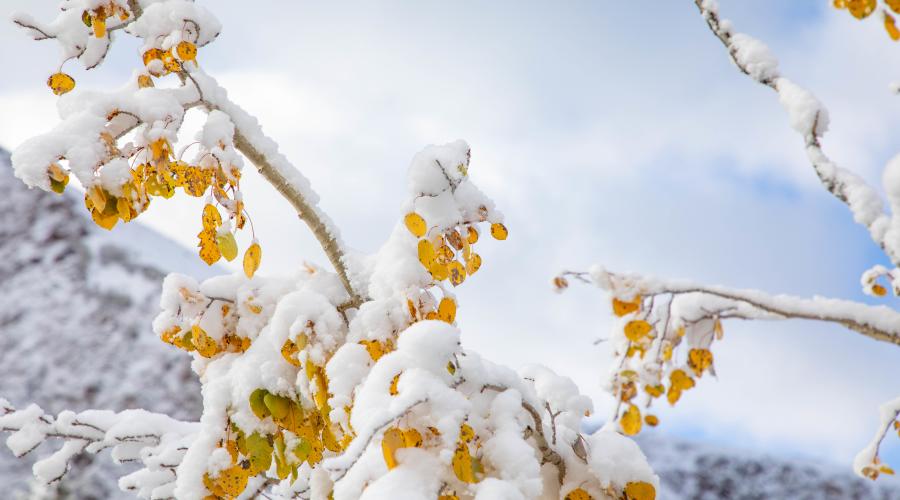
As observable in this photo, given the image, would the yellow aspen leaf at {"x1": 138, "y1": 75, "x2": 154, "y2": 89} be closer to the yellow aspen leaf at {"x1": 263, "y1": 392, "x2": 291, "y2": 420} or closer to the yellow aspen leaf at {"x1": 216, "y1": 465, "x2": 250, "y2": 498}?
the yellow aspen leaf at {"x1": 263, "y1": 392, "x2": 291, "y2": 420}

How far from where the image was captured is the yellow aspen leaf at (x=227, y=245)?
168 centimetres

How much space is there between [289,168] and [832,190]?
56.1 inches

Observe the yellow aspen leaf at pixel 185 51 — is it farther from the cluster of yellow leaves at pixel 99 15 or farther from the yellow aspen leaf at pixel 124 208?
the yellow aspen leaf at pixel 124 208

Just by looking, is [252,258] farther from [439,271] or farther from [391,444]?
[391,444]

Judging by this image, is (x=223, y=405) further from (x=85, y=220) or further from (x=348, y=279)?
(x=85, y=220)

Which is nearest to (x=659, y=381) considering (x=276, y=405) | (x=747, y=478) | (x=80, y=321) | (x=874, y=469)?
(x=874, y=469)

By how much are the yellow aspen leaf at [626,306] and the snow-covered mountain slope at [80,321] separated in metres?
5.65

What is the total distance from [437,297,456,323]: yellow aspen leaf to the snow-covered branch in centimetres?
122

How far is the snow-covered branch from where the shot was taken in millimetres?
2492

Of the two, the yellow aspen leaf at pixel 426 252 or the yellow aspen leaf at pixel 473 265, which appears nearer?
the yellow aspen leaf at pixel 426 252

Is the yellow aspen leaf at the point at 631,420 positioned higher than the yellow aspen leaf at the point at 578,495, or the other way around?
the yellow aspen leaf at the point at 631,420

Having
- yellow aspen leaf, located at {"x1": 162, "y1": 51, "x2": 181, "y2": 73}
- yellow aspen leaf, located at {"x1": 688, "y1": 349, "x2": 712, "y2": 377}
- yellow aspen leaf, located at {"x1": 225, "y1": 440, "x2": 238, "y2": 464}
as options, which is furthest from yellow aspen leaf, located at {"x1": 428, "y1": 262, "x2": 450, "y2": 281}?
yellow aspen leaf, located at {"x1": 688, "y1": 349, "x2": 712, "y2": 377}

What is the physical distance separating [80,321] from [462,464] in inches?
293

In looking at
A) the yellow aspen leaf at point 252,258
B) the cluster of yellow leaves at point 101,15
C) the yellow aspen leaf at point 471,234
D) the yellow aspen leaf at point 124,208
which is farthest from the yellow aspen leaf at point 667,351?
the cluster of yellow leaves at point 101,15
